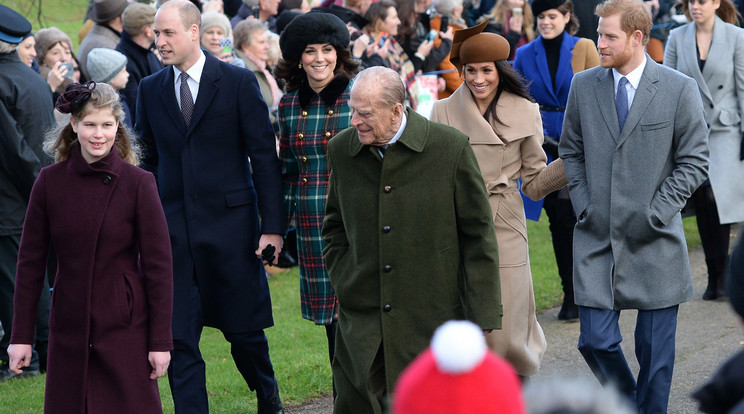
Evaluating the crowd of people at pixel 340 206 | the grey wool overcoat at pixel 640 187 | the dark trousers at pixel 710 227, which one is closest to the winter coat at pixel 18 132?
the crowd of people at pixel 340 206

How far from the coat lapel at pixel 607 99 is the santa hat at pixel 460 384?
3993 millimetres

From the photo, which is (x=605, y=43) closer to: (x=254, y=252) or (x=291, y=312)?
(x=254, y=252)

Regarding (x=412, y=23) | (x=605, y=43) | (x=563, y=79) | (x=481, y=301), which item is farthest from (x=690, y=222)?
(x=481, y=301)

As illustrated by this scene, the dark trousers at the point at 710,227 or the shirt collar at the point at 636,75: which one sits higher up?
A: the shirt collar at the point at 636,75

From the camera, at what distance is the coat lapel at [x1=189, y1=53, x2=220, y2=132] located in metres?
5.86

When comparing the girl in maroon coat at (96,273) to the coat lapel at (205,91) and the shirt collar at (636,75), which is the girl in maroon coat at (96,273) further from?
the shirt collar at (636,75)

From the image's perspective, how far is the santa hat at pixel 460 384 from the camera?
1.71 metres

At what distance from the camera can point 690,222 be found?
41.4ft

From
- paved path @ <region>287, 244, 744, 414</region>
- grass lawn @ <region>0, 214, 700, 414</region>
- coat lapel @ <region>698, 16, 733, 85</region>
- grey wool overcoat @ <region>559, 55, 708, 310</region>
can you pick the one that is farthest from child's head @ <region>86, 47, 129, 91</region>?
coat lapel @ <region>698, 16, 733, 85</region>

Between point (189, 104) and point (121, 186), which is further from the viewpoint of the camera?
point (189, 104)

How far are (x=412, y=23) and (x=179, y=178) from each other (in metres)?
5.77

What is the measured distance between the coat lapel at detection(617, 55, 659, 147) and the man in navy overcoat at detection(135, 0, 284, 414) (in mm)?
1835

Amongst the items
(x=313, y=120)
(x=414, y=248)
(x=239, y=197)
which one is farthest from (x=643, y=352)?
(x=239, y=197)

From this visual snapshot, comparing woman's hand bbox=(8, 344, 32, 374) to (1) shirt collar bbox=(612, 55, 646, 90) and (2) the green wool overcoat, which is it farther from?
(1) shirt collar bbox=(612, 55, 646, 90)
